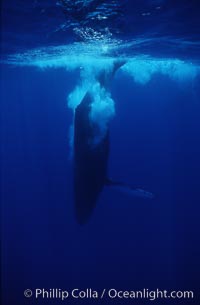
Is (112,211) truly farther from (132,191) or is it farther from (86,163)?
(132,191)

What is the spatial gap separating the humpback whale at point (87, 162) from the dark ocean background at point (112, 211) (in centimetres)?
328

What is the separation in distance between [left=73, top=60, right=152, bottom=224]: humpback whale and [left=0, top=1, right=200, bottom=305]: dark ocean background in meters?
3.28

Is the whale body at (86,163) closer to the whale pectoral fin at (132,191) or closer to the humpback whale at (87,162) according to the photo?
the humpback whale at (87,162)

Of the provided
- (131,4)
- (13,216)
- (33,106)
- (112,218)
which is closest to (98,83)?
(131,4)

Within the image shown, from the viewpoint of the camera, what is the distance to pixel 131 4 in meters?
10.4

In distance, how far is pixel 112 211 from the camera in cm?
A: 3828

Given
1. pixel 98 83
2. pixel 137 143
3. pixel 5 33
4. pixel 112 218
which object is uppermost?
pixel 5 33

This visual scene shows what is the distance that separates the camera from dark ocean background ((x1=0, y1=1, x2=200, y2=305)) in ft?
79.7

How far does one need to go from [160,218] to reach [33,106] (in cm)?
4455

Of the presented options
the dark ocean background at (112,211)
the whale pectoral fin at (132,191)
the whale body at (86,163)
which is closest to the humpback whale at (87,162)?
the whale body at (86,163)

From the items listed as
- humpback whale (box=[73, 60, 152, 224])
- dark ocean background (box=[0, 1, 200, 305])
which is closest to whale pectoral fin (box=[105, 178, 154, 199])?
humpback whale (box=[73, 60, 152, 224])

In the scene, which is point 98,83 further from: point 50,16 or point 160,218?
point 160,218

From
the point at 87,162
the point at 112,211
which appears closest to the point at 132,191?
the point at 87,162

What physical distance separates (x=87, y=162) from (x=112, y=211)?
25.5 meters
